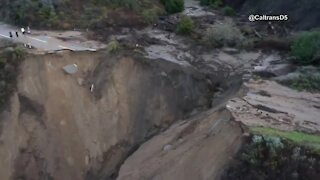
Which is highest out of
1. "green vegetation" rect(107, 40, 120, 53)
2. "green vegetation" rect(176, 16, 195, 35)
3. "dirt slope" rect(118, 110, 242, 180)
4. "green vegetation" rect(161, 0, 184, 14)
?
"green vegetation" rect(161, 0, 184, 14)

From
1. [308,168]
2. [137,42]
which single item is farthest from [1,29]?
[308,168]

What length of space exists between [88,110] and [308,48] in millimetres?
9223

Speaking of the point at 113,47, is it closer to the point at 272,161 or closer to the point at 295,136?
the point at 295,136

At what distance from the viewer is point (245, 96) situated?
19.3 metres

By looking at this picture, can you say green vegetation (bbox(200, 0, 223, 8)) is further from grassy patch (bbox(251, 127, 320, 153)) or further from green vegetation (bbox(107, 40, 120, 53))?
grassy patch (bbox(251, 127, 320, 153))

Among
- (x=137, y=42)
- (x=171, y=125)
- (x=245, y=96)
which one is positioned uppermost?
(x=137, y=42)

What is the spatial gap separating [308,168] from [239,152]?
2.07 meters

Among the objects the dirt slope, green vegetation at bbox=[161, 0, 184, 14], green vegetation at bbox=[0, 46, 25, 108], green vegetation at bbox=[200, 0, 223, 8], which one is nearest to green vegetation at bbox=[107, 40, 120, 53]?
green vegetation at bbox=[0, 46, 25, 108]

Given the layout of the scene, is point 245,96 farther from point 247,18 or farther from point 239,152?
point 247,18

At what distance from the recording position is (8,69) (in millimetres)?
20391

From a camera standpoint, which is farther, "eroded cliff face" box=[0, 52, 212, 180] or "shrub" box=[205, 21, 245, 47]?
"shrub" box=[205, 21, 245, 47]

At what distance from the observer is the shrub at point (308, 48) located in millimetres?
21656

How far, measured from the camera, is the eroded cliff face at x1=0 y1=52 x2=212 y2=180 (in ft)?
66.3

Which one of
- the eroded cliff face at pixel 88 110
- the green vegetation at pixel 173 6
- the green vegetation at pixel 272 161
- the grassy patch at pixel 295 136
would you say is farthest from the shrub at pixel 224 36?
the green vegetation at pixel 272 161
